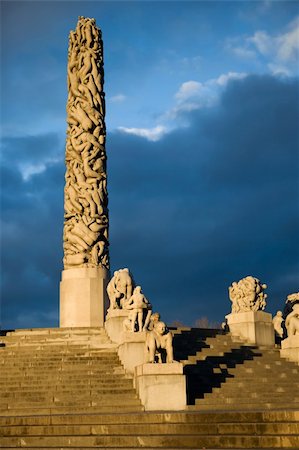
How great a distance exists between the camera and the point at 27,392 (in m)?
17.0

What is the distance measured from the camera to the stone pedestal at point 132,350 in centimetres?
1786

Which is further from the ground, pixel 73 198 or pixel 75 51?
pixel 75 51

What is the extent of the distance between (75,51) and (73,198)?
6.39m

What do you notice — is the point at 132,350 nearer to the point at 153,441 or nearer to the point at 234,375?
the point at 234,375

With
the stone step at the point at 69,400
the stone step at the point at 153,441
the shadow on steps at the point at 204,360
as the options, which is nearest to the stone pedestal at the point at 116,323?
the shadow on steps at the point at 204,360

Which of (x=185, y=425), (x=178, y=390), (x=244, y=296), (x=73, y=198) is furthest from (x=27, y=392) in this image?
(x=73, y=198)

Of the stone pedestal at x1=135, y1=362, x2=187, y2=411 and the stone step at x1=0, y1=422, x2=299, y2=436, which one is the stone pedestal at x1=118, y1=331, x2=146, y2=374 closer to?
the stone pedestal at x1=135, y1=362, x2=187, y2=411

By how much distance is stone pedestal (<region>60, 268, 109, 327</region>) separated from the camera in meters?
26.4

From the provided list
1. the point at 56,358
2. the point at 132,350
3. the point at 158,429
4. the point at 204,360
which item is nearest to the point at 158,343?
the point at 132,350

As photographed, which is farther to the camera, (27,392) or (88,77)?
(88,77)

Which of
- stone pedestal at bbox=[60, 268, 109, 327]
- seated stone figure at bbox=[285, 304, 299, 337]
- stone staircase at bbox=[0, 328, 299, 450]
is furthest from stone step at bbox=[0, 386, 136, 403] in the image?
stone pedestal at bbox=[60, 268, 109, 327]

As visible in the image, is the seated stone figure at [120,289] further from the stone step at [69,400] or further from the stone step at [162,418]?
the stone step at [162,418]

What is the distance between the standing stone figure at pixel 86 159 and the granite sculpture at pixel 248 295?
550 cm

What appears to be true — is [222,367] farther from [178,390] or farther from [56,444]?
[56,444]
